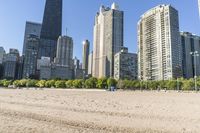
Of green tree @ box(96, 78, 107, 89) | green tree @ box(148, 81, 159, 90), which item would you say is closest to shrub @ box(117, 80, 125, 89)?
green tree @ box(96, 78, 107, 89)

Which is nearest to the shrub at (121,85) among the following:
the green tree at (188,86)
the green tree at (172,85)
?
the green tree at (172,85)

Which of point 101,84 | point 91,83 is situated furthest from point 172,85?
point 91,83

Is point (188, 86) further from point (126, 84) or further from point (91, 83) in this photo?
point (91, 83)

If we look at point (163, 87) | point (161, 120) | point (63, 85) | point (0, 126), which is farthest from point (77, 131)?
point (63, 85)

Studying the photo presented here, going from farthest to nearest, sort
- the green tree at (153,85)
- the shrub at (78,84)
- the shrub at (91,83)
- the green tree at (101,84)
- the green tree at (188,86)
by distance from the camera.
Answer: the shrub at (78,84), the shrub at (91,83), the green tree at (101,84), the green tree at (153,85), the green tree at (188,86)

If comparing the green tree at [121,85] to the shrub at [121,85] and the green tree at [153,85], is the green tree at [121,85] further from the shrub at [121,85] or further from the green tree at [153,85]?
the green tree at [153,85]

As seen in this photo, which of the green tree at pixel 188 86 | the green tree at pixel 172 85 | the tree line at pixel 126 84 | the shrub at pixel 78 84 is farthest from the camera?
the shrub at pixel 78 84

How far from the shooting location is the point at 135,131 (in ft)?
42.5

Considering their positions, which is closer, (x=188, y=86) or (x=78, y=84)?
(x=188, y=86)

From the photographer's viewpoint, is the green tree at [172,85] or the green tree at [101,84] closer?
the green tree at [172,85]

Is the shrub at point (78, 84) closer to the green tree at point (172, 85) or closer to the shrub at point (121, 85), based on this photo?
the shrub at point (121, 85)

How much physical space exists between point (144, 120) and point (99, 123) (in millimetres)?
3164

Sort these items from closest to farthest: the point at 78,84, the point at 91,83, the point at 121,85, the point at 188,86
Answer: the point at 188,86, the point at 91,83, the point at 121,85, the point at 78,84

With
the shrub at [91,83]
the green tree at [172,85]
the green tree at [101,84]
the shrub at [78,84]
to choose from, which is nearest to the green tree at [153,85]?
the green tree at [172,85]
